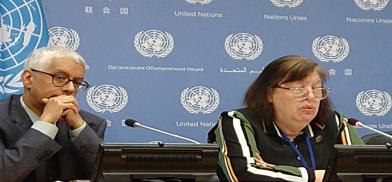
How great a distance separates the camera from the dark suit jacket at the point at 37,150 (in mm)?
2084

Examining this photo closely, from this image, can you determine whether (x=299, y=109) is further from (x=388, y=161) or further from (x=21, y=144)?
(x=21, y=144)

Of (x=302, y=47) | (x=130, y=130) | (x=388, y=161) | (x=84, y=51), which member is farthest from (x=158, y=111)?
(x=388, y=161)

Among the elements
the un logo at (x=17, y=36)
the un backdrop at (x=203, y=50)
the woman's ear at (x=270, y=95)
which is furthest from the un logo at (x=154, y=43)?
the woman's ear at (x=270, y=95)

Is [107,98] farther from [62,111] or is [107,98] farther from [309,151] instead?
[309,151]

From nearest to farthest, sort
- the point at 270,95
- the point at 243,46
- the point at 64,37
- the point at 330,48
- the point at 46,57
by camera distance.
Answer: the point at 46,57
the point at 270,95
the point at 64,37
the point at 243,46
the point at 330,48

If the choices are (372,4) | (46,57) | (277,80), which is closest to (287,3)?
(372,4)

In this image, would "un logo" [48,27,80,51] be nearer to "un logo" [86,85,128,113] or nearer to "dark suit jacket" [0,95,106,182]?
"un logo" [86,85,128,113]

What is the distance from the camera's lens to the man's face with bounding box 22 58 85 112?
2.33m

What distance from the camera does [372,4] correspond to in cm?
377

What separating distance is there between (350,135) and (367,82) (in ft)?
4.04

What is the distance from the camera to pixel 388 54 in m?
3.79

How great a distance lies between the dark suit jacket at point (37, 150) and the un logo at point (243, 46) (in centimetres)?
125

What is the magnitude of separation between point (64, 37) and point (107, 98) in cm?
41

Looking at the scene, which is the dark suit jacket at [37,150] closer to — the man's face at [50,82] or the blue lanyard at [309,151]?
the man's face at [50,82]
